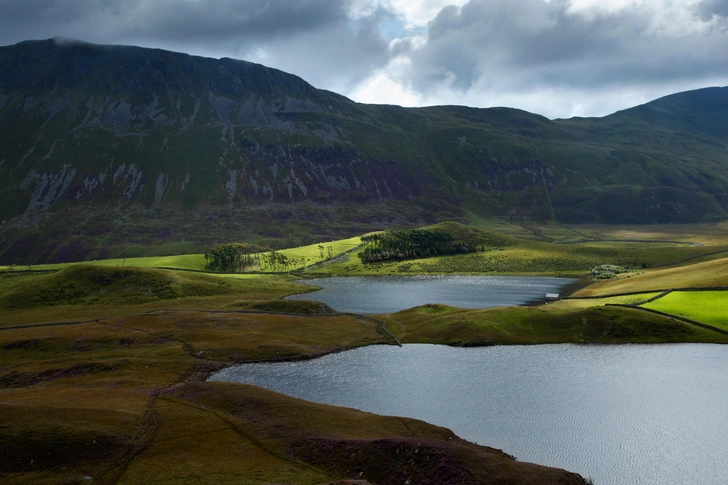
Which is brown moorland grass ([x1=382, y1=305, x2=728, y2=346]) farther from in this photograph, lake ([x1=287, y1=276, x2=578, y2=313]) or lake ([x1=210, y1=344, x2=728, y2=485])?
lake ([x1=287, y1=276, x2=578, y2=313])

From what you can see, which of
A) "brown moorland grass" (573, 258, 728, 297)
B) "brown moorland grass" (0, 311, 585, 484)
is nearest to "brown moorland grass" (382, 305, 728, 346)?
"brown moorland grass" (573, 258, 728, 297)

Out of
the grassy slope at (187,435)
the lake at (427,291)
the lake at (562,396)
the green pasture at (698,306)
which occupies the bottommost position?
the lake at (427,291)

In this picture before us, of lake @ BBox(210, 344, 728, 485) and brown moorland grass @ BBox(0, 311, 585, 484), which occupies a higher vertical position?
brown moorland grass @ BBox(0, 311, 585, 484)

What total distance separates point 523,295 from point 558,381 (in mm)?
82694

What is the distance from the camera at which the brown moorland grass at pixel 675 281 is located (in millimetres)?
113275

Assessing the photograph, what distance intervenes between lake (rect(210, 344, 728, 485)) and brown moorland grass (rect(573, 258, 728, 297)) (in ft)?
135

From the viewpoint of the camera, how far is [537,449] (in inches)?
1842

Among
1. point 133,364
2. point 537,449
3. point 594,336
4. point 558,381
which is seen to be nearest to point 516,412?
point 537,449

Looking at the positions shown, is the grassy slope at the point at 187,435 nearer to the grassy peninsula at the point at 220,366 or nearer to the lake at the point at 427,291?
the grassy peninsula at the point at 220,366

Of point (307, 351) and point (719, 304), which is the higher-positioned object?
point (719, 304)

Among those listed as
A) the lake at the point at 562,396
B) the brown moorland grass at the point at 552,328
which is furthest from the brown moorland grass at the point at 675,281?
the lake at the point at 562,396

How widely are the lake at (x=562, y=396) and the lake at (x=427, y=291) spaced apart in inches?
1955

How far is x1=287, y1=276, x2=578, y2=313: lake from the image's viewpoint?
136 metres

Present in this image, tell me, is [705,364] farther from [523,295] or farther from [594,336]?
[523,295]
